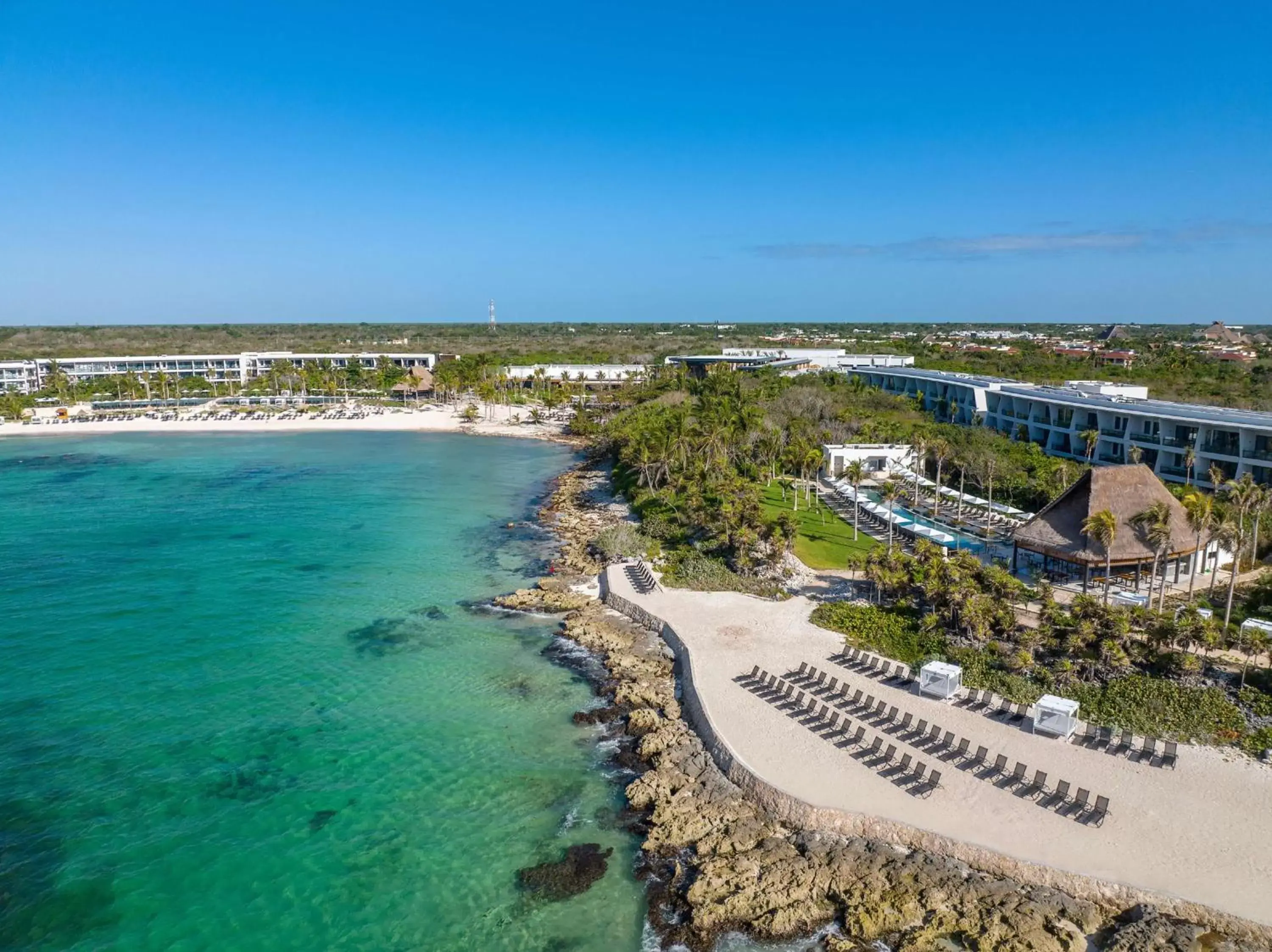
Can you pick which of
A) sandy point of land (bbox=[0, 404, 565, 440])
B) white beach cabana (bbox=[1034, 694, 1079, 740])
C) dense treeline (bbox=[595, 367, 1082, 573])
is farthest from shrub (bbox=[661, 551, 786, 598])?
sandy point of land (bbox=[0, 404, 565, 440])

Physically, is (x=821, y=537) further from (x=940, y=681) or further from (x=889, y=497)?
(x=940, y=681)

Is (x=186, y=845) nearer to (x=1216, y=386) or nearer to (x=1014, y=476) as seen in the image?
(x=1014, y=476)

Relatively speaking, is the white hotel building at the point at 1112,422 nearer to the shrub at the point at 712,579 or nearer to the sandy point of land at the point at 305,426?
the shrub at the point at 712,579

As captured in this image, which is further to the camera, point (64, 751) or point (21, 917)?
point (64, 751)

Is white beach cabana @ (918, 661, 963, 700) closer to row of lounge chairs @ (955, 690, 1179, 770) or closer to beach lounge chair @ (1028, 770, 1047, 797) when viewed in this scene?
row of lounge chairs @ (955, 690, 1179, 770)

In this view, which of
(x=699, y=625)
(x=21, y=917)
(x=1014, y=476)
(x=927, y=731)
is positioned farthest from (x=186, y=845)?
(x=1014, y=476)

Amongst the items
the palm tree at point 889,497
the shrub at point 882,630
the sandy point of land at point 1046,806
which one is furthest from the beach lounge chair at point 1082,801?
the palm tree at point 889,497

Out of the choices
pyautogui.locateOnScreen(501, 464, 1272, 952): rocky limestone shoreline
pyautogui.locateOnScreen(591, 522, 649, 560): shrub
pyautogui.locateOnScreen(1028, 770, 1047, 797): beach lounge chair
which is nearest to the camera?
pyautogui.locateOnScreen(501, 464, 1272, 952): rocky limestone shoreline
